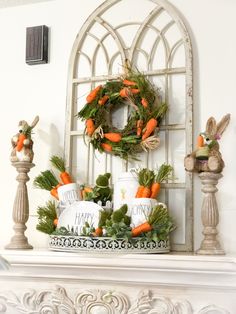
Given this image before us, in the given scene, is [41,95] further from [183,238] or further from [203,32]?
[183,238]

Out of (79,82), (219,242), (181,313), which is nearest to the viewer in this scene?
(181,313)

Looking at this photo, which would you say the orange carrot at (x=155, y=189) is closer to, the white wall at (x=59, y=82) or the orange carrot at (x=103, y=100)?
the white wall at (x=59, y=82)

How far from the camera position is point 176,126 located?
2012 mm

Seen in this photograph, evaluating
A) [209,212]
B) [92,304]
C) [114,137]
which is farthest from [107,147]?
[92,304]

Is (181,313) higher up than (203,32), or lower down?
lower down

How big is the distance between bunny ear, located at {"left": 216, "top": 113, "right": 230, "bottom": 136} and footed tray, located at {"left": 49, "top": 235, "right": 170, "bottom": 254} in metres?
0.45

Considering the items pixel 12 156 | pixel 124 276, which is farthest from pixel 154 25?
pixel 124 276

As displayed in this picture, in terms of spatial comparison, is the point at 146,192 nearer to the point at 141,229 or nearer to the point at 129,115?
the point at 141,229

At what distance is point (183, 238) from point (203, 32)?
810mm

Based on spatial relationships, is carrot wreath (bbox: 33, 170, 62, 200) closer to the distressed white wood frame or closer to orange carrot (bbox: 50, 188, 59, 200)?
orange carrot (bbox: 50, 188, 59, 200)

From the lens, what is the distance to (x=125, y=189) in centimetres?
190

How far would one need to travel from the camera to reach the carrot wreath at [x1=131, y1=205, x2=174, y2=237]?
1754 mm

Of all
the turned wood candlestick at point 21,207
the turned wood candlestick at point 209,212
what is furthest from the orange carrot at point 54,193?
the turned wood candlestick at point 209,212

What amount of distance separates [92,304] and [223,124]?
0.80 m
